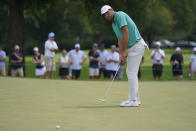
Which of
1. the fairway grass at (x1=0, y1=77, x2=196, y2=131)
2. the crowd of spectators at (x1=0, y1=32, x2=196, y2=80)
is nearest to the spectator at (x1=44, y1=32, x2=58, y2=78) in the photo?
the crowd of spectators at (x1=0, y1=32, x2=196, y2=80)

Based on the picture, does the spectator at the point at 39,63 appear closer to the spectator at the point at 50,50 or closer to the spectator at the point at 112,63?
the spectator at the point at 50,50

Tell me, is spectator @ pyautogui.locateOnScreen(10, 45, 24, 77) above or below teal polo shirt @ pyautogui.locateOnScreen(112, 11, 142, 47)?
below

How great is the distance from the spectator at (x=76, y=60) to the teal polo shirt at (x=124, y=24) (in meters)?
12.5

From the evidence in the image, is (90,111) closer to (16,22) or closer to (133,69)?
(133,69)

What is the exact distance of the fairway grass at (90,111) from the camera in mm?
7066

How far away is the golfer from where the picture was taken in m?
9.21

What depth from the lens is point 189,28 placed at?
70.6 m

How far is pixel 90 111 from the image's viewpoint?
8.73m

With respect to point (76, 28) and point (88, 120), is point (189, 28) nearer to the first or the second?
point (76, 28)

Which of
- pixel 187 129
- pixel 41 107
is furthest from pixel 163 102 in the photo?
pixel 187 129

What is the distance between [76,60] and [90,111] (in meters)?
13.4

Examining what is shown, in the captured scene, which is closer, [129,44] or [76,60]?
[129,44]

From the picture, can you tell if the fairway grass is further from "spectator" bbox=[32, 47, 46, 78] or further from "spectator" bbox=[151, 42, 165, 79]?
"spectator" bbox=[151, 42, 165, 79]

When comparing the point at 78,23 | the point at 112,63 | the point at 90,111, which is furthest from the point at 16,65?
the point at 78,23
